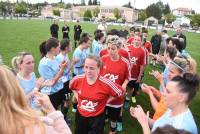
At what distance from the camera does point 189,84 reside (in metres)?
3.92

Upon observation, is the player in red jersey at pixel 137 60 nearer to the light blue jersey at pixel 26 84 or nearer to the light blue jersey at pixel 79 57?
the light blue jersey at pixel 79 57

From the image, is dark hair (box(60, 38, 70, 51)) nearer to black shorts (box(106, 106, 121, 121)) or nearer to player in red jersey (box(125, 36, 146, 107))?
black shorts (box(106, 106, 121, 121))

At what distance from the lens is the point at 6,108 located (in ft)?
8.25

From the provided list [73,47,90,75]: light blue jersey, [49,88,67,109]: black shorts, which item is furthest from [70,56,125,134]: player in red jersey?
[73,47,90,75]: light blue jersey

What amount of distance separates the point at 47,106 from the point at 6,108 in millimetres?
715

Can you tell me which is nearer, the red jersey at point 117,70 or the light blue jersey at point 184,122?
the light blue jersey at point 184,122

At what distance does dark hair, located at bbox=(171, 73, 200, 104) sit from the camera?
3869 mm

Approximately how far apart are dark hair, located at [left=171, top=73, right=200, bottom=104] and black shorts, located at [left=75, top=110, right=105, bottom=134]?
2.02 metres

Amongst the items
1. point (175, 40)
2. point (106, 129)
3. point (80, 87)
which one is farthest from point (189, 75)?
point (175, 40)

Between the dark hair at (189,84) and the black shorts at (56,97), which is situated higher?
the dark hair at (189,84)

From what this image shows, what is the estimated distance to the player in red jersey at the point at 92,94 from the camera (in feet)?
17.8

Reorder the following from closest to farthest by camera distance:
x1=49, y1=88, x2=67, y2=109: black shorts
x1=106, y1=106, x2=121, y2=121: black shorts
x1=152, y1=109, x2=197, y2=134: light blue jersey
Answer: x1=152, y1=109, x2=197, y2=134: light blue jersey
x1=106, y1=106, x2=121, y2=121: black shorts
x1=49, y1=88, x2=67, y2=109: black shorts

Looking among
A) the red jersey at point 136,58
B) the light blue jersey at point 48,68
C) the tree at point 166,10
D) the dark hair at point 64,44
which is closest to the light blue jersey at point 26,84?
the light blue jersey at point 48,68

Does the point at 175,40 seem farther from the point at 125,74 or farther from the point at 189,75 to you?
the point at 189,75
